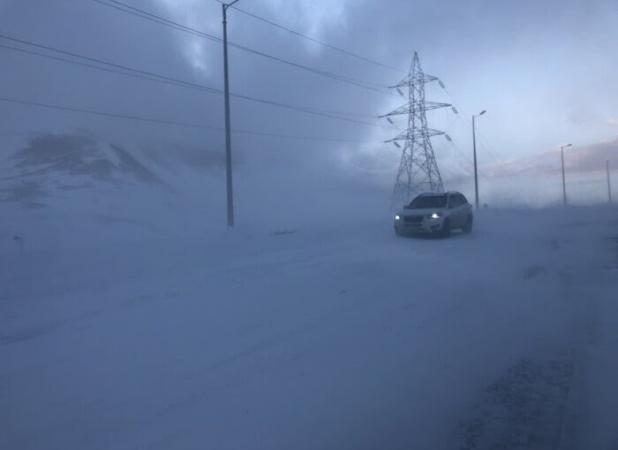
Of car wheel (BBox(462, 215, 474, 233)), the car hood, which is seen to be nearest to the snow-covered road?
the car hood

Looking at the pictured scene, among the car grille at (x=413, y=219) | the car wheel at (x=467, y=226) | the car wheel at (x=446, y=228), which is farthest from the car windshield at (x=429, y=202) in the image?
the car wheel at (x=467, y=226)

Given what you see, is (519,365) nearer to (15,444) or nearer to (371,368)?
(371,368)

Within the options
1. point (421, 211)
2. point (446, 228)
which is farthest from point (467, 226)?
point (421, 211)

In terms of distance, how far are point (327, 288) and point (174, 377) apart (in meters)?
4.21

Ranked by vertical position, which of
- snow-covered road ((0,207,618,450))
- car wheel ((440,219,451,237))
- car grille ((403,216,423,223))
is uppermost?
car grille ((403,216,423,223))

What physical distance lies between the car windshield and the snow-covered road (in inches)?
246

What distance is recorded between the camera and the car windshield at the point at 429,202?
16.8 m

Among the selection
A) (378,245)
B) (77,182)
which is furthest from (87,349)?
(77,182)

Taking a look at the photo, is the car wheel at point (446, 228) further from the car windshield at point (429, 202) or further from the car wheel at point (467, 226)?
the car wheel at point (467, 226)

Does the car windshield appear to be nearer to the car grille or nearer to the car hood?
the car hood

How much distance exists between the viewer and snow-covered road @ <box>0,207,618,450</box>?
3.76m

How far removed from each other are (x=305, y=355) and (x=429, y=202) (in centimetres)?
1281

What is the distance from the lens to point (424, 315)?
6.76 metres

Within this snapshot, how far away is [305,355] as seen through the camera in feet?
17.3
